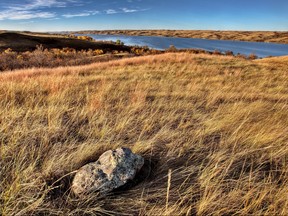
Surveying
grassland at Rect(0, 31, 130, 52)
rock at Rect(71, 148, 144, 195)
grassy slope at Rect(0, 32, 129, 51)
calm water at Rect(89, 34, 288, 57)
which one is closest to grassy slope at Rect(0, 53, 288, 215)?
rock at Rect(71, 148, 144, 195)

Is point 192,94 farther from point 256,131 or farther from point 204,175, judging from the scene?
point 204,175

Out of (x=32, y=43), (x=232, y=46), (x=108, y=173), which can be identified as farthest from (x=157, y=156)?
(x=232, y=46)

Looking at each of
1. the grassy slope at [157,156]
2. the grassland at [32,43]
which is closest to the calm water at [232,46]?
the grassland at [32,43]

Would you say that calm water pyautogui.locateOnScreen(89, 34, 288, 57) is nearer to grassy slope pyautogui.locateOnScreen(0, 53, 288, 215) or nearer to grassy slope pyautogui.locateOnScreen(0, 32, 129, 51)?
grassy slope pyautogui.locateOnScreen(0, 32, 129, 51)

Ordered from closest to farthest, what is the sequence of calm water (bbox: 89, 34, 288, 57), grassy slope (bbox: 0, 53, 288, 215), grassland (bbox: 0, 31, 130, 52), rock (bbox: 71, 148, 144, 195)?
grassy slope (bbox: 0, 53, 288, 215) → rock (bbox: 71, 148, 144, 195) → grassland (bbox: 0, 31, 130, 52) → calm water (bbox: 89, 34, 288, 57)

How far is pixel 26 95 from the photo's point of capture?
542cm

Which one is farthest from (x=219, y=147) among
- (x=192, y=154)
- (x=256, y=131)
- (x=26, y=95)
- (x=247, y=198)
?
(x=26, y=95)

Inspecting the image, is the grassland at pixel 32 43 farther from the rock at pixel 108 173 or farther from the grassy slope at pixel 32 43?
the rock at pixel 108 173

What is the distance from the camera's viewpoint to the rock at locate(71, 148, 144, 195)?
209 centimetres

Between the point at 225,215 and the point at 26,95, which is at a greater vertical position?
the point at 26,95

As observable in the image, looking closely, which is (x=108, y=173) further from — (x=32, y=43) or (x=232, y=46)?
(x=232, y=46)

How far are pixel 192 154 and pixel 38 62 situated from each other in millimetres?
17804

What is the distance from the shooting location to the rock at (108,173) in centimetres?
209

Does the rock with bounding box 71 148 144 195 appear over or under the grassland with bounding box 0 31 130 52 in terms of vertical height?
under
